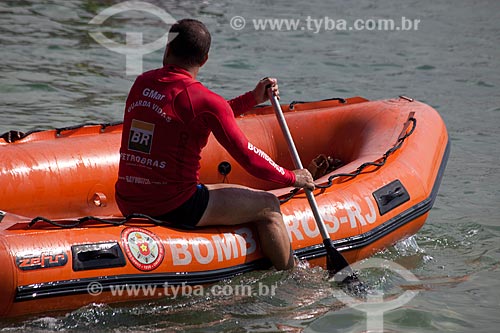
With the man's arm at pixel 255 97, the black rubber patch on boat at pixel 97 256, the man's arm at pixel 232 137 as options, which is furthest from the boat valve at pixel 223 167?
the black rubber patch on boat at pixel 97 256

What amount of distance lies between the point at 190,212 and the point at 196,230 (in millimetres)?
106

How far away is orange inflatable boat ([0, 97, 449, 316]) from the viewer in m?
4.64

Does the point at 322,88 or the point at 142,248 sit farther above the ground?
the point at 322,88

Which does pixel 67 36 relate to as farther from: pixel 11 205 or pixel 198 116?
pixel 198 116

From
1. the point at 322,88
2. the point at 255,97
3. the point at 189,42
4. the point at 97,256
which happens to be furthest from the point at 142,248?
the point at 322,88

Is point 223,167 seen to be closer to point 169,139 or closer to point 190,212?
point 190,212

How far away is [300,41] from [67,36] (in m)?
3.08

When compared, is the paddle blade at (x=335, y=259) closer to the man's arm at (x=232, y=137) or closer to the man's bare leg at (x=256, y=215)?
the man's bare leg at (x=256, y=215)

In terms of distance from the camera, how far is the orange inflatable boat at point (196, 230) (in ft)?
15.2

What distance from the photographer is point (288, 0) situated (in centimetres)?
1534

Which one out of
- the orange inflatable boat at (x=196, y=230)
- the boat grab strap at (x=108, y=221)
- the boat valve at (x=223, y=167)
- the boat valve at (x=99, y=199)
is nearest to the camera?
the orange inflatable boat at (x=196, y=230)

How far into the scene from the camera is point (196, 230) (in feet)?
16.6

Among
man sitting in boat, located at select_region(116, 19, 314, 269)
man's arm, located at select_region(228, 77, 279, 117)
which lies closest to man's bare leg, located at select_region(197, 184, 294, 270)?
man sitting in boat, located at select_region(116, 19, 314, 269)

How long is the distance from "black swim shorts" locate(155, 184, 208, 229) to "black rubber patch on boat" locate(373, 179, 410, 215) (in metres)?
1.22
